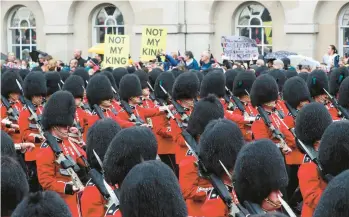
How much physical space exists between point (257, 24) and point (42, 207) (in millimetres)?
19742

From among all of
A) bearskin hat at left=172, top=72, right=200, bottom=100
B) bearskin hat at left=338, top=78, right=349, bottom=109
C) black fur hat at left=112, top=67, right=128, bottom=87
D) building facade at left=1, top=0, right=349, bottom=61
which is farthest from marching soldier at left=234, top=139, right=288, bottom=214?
building facade at left=1, top=0, right=349, bottom=61

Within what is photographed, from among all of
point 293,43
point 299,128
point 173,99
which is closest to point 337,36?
point 293,43

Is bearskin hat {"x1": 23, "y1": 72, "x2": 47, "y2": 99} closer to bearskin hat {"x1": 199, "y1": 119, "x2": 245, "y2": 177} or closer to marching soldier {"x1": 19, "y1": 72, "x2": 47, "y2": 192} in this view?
marching soldier {"x1": 19, "y1": 72, "x2": 47, "y2": 192}

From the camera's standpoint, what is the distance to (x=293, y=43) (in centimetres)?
2311

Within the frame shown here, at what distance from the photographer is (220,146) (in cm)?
658

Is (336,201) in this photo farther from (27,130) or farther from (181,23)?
(181,23)

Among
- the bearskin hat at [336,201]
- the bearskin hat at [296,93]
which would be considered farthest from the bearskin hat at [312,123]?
the bearskin hat at [336,201]

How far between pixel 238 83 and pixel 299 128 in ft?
14.1

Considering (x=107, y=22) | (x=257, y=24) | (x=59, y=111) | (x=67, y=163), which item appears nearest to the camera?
(x=67, y=163)

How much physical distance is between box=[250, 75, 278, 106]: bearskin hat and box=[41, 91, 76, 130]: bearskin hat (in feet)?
8.61

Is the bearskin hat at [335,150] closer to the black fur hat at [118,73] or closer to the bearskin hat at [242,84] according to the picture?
the bearskin hat at [242,84]

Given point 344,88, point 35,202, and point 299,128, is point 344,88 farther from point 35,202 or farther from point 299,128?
point 35,202

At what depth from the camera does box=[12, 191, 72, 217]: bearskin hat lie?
4.39 metres

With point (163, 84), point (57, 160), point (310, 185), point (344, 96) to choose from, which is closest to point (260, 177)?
point (310, 185)
